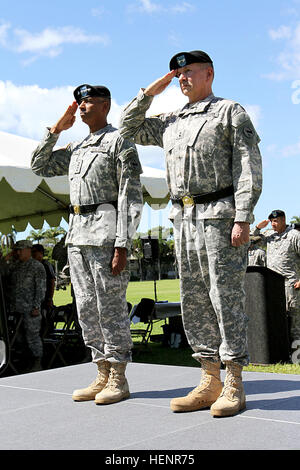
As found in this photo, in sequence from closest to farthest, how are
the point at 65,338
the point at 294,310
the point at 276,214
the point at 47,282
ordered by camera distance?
the point at 65,338 < the point at 294,310 < the point at 276,214 < the point at 47,282

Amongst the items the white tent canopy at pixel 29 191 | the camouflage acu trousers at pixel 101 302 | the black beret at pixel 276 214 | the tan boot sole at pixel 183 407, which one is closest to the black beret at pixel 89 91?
the camouflage acu trousers at pixel 101 302

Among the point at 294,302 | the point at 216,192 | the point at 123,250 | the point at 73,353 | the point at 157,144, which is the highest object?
the point at 157,144

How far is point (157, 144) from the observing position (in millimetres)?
3576

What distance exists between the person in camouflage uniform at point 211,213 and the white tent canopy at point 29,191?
11.3 ft

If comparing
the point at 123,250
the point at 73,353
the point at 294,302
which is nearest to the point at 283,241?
the point at 294,302

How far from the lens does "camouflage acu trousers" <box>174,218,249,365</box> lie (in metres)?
3.17

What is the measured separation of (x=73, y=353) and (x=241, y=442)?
5952 millimetres

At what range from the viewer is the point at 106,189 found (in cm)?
372

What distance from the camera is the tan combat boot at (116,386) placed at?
3623mm

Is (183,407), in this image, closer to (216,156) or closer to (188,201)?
(188,201)

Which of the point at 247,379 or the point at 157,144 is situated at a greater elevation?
the point at 157,144

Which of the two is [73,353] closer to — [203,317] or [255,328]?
[255,328]

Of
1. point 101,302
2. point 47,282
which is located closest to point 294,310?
point 47,282

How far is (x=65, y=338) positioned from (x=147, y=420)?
435 centimetres
